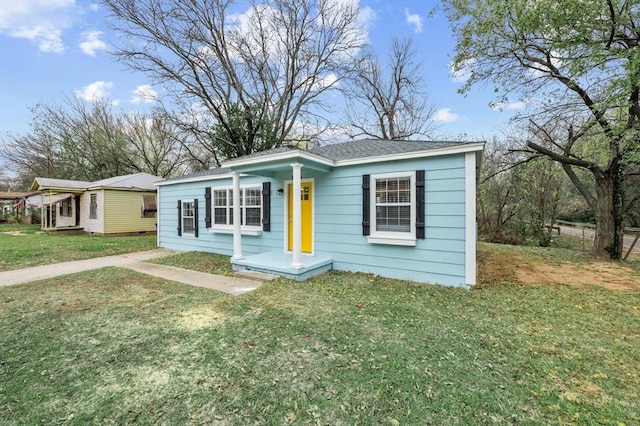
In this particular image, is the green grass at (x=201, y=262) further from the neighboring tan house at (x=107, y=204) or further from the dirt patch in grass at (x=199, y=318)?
the neighboring tan house at (x=107, y=204)

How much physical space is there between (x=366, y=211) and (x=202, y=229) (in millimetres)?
5770

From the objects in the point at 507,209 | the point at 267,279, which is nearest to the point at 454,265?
the point at 267,279

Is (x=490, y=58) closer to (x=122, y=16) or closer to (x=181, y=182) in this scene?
(x=181, y=182)

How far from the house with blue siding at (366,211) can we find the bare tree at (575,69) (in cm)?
370

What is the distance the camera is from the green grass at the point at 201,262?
21.3 ft

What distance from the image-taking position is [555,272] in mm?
5996

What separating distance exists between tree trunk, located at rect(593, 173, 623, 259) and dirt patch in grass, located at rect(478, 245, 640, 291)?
1.16m

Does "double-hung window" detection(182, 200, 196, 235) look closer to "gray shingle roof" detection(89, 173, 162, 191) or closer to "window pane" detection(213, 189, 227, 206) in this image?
"window pane" detection(213, 189, 227, 206)

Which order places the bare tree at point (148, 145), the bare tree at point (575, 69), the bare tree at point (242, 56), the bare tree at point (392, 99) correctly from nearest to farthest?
the bare tree at point (575, 69)
the bare tree at point (242, 56)
the bare tree at point (392, 99)
the bare tree at point (148, 145)

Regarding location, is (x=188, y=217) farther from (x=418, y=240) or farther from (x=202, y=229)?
(x=418, y=240)

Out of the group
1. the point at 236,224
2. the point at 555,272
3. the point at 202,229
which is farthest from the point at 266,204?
the point at 555,272

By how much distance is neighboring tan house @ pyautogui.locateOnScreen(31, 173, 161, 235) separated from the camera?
44.3ft

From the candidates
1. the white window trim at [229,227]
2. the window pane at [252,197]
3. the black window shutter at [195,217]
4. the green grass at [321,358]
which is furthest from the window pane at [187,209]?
the green grass at [321,358]

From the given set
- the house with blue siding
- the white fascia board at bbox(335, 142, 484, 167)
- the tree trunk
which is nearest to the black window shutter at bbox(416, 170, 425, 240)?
the house with blue siding
